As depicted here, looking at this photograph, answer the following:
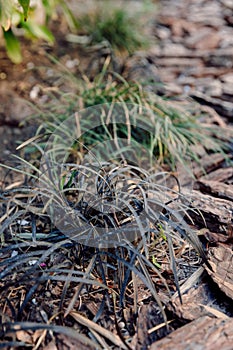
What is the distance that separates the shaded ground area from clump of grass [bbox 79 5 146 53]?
169mm

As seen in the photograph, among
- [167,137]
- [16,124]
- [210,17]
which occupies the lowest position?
[16,124]

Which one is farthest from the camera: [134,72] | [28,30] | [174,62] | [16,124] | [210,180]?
[174,62]

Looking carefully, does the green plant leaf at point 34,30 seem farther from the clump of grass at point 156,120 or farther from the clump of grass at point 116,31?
the clump of grass at point 116,31

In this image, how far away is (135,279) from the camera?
1493mm

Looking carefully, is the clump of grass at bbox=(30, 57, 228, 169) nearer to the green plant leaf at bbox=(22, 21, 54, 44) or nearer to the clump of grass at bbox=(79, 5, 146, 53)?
the green plant leaf at bbox=(22, 21, 54, 44)

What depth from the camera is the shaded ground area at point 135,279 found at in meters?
1.35

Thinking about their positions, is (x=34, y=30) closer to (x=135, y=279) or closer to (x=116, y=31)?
(x=116, y=31)

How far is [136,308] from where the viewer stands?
1440mm

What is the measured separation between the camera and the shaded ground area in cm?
135

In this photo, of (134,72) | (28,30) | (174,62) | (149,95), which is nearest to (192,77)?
(174,62)

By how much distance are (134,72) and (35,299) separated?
190cm

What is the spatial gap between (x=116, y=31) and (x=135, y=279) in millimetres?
2223

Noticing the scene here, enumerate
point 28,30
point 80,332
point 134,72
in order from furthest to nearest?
point 134,72 < point 28,30 < point 80,332

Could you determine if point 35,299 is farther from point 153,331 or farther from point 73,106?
point 73,106
